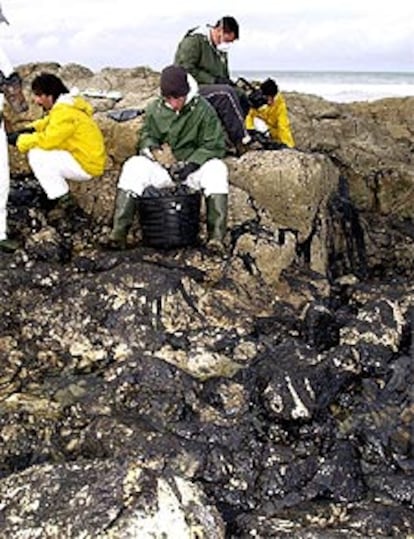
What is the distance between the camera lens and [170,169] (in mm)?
7305

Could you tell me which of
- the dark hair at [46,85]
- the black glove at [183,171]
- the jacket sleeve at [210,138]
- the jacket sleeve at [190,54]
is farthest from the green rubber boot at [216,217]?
the jacket sleeve at [190,54]

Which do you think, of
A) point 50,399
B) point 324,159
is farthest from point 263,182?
point 50,399

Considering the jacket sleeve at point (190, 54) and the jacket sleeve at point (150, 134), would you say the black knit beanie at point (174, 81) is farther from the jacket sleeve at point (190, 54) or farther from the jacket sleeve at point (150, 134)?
the jacket sleeve at point (190, 54)

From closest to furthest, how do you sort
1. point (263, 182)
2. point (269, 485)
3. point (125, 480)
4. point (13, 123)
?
point (125, 480) < point (269, 485) < point (263, 182) < point (13, 123)

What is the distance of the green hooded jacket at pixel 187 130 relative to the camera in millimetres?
7348

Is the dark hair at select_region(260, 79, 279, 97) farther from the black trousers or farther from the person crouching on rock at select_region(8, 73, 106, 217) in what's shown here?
the person crouching on rock at select_region(8, 73, 106, 217)

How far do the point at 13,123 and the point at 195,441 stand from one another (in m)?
5.75

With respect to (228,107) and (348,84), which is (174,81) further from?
(348,84)

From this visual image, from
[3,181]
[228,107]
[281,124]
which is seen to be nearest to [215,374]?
[3,181]

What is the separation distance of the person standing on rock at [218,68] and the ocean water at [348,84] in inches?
1470

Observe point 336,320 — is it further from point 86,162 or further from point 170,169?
point 86,162

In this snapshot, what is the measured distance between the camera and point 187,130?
24.3 feet

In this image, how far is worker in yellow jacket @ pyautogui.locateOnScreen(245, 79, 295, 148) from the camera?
422 inches

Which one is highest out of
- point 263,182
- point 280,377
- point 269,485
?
point 263,182
